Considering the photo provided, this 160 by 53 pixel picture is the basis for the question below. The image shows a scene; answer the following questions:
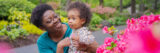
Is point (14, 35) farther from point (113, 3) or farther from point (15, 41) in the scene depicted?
point (113, 3)

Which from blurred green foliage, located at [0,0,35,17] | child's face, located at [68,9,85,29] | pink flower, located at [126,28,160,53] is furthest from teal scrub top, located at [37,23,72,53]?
blurred green foliage, located at [0,0,35,17]

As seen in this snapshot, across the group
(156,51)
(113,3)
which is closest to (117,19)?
(113,3)

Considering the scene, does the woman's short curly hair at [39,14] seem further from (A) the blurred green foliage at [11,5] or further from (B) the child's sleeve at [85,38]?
(A) the blurred green foliage at [11,5]

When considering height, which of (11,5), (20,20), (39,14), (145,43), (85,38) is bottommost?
(145,43)

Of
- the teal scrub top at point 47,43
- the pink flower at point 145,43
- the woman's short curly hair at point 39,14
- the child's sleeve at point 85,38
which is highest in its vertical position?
the woman's short curly hair at point 39,14

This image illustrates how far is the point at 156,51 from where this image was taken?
30cm

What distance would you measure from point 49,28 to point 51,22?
0.27 feet

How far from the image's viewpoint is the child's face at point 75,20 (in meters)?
1.78

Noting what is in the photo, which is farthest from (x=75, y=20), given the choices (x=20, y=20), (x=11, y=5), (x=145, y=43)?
(x=11, y=5)

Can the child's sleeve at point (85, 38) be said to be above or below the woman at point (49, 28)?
below

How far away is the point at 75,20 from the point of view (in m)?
1.80

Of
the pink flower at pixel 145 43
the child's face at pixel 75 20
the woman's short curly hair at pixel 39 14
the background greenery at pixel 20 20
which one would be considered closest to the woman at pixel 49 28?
the woman's short curly hair at pixel 39 14

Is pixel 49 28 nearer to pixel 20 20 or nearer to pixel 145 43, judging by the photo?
pixel 145 43

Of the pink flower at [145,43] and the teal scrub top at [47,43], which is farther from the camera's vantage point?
the teal scrub top at [47,43]
